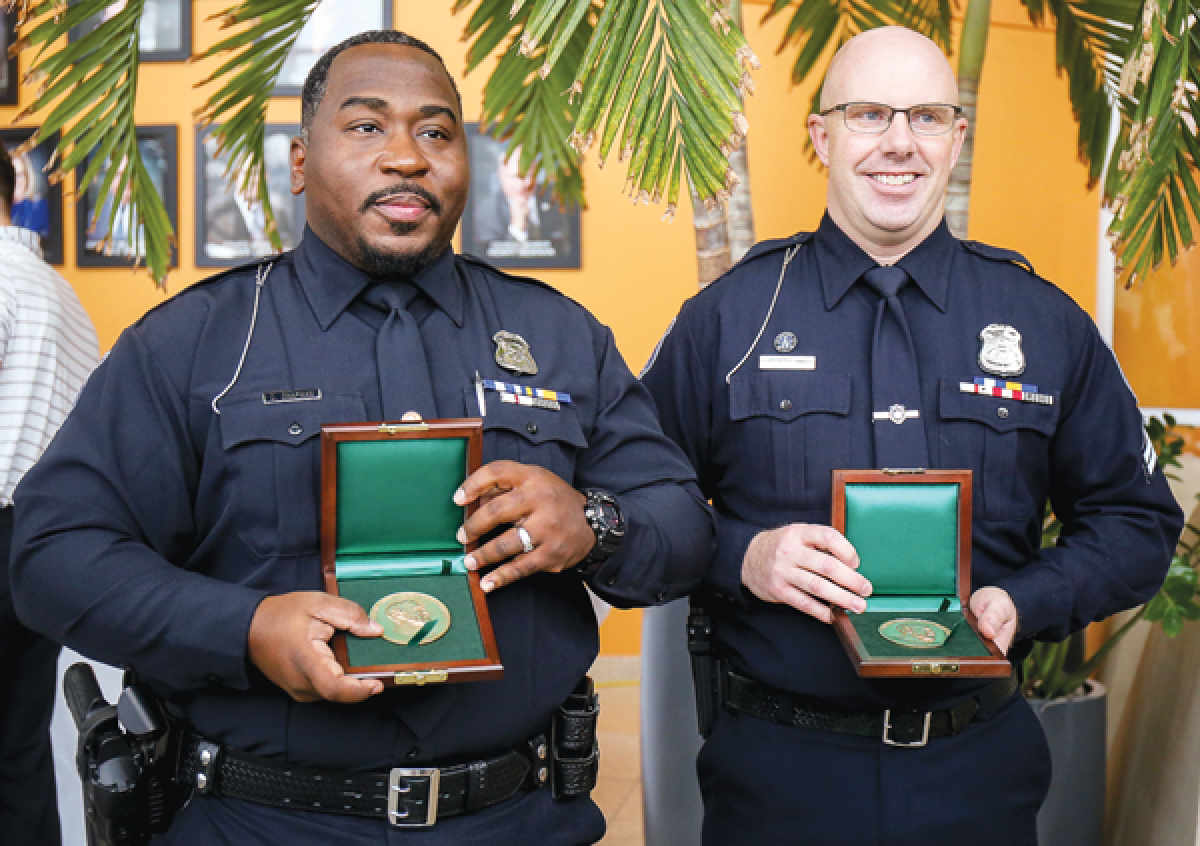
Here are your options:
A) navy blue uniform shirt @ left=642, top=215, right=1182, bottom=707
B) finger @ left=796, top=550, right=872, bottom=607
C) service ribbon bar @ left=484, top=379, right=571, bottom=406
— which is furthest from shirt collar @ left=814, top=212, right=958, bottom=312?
service ribbon bar @ left=484, top=379, right=571, bottom=406

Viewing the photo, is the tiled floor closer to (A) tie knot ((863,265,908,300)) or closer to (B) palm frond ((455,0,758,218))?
(A) tie knot ((863,265,908,300))

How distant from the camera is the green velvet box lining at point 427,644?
108cm

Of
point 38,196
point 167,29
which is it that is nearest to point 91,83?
point 167,29

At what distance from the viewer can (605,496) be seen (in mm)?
1301

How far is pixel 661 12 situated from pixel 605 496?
653 millimetres

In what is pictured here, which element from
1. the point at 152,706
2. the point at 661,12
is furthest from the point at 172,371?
the point at 661,12

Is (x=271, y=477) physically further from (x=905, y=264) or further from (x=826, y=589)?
(x=905, y=264)

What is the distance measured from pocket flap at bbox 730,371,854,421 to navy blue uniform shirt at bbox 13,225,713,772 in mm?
319

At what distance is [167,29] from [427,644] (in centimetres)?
349

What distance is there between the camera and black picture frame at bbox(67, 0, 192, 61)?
390 cm

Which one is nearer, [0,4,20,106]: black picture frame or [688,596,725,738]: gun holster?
[688,596,725,738]: gun holster

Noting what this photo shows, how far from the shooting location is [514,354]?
140cm

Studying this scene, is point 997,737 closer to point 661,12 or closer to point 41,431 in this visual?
point 661,12

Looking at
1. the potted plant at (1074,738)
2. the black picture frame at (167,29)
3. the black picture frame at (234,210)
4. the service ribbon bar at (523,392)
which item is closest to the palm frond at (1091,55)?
the potted plant at (1074,738)
